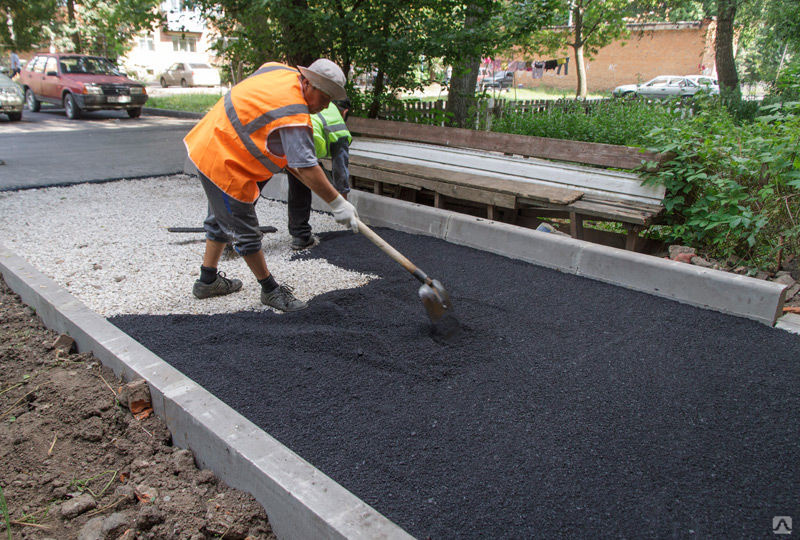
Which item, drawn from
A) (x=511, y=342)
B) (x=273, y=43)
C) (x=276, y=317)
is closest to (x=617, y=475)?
(x=511, y=342)

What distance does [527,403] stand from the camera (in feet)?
8.86

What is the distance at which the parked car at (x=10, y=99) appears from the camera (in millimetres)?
14359

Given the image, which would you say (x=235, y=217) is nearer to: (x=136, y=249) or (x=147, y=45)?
(x=136, y=249)

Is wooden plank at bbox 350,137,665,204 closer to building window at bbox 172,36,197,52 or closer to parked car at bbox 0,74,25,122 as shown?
parked car at bbox 0,74,25,122

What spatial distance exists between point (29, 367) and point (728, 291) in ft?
13.8

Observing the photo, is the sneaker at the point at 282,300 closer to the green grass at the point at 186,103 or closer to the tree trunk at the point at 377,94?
the tree trunk at the point at 377,94

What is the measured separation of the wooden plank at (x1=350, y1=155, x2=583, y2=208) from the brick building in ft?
100

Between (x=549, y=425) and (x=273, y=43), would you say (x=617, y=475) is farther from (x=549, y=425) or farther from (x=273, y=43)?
(x=273, y=43)

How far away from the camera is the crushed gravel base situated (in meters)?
3.99

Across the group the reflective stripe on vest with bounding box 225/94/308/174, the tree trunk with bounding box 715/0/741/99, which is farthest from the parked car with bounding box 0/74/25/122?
the tree trunk with bounding box 715/0/741/99

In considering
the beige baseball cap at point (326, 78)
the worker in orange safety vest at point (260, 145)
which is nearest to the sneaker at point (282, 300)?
the worker in orange safety vest at point (260, 145)

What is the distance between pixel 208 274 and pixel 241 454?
2042 mm

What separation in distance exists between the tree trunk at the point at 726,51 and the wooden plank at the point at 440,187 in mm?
11830

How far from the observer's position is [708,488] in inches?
85.6
